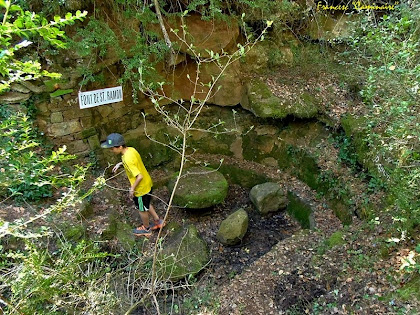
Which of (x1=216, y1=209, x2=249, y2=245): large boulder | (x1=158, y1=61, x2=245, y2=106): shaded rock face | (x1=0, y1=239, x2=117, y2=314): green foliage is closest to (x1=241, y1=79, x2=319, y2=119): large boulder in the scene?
(x1=158, y1=61, x2=245, y2=106): shaded rock face

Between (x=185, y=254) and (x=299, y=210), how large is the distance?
6.92ft

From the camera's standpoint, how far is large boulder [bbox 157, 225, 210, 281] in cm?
415

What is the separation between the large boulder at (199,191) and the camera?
506cm

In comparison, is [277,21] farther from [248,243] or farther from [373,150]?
[248,243]

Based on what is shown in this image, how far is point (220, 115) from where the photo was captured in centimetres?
634

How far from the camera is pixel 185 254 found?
4344 mm

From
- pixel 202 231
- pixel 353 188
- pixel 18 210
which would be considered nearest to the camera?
pixel 18 210

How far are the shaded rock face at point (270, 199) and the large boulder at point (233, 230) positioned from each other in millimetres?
597

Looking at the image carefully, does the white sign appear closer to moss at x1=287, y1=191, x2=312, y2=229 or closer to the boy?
the boy

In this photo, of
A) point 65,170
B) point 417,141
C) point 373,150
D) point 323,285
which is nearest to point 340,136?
point 373,150

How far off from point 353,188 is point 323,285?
63.6 inches

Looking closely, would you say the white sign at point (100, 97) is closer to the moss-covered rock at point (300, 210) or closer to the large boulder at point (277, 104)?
the large boulder at point (277, 104)

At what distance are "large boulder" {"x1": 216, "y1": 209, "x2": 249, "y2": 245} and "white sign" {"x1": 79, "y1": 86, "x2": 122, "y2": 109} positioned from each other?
9.29 ft

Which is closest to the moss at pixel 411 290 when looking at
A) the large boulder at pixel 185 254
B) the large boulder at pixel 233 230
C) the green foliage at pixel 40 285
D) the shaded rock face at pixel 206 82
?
the large boulder at pixel 233 230
